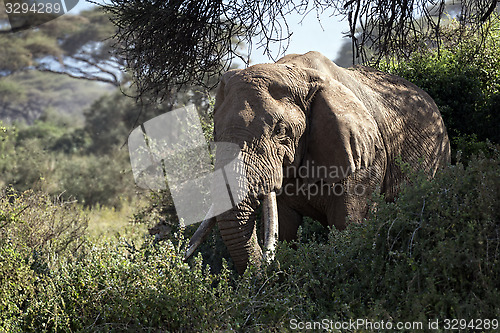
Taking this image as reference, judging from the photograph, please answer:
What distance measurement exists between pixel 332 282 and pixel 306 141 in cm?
154

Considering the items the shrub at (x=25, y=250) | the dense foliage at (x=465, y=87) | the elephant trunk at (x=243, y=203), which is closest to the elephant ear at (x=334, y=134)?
the elephant trunk at (x=243, y=203)

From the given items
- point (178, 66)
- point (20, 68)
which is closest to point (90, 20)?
point (20, 68)

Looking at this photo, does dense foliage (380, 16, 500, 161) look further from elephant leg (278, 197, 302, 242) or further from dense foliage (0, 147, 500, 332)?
dense foliage (0, 147, 500, 332)

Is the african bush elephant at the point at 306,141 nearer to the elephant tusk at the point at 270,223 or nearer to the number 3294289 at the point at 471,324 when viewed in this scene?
the elephant tusk at the point at 270,223

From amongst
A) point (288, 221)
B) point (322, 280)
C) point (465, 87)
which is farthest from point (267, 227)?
point (465, 87)

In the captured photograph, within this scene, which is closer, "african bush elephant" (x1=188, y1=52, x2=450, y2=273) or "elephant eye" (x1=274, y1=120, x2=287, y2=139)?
"african bush elephant" (x1=188, y1=52, x2=450, y2=273)

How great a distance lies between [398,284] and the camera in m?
4.04

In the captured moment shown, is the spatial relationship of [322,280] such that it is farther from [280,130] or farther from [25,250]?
[25,250]

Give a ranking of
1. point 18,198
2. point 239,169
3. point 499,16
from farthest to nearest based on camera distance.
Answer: point 499,16 < point 18,198 < point 239,169

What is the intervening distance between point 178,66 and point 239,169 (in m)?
2.89

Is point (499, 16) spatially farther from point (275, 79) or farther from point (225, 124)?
point (225, 124)

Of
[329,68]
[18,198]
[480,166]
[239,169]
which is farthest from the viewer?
[18,198]

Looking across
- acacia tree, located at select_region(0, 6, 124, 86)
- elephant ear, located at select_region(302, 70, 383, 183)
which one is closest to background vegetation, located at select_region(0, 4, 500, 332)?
elephant ear, located at select_region(302, 70, 383, 183)

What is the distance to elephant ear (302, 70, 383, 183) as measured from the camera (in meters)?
5.42
